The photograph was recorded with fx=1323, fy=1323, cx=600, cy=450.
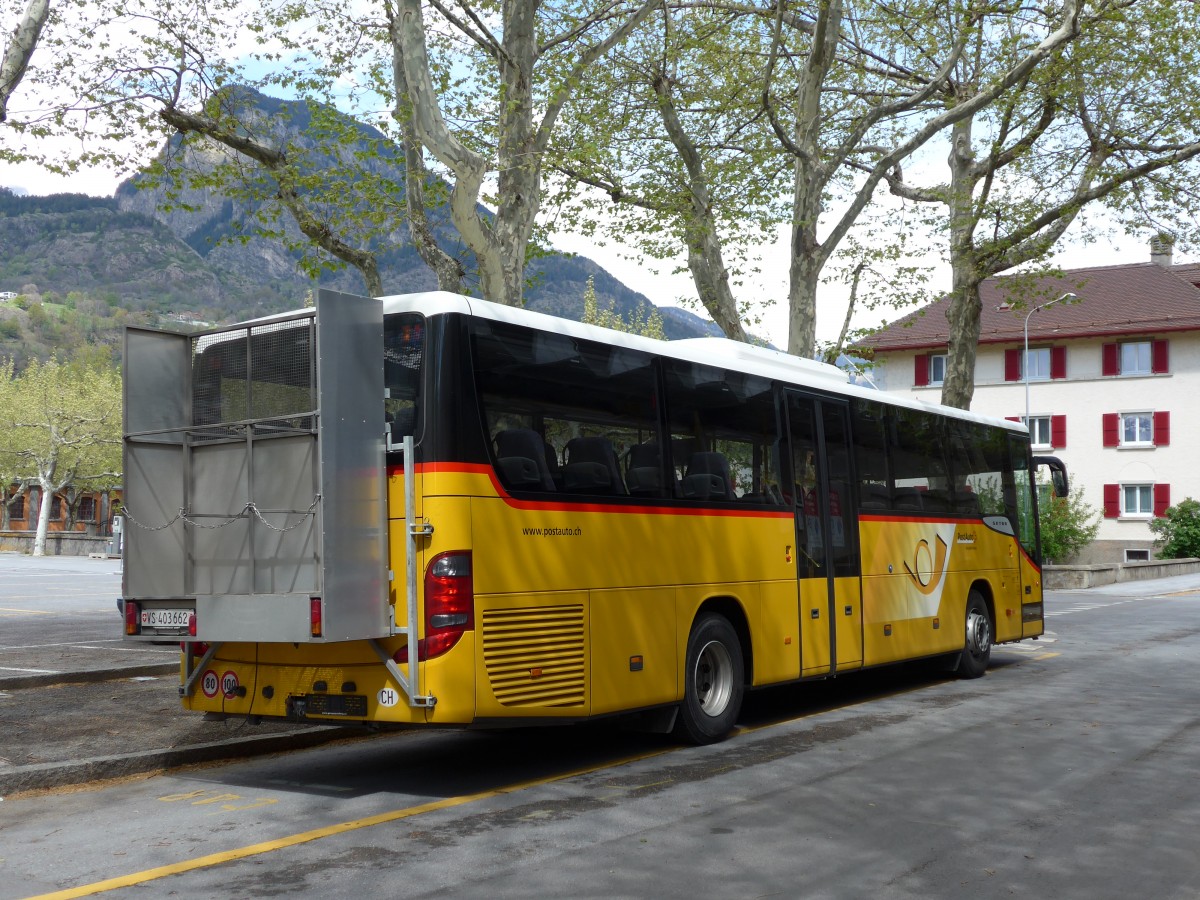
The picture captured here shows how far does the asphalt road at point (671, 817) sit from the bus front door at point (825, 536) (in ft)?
2.42

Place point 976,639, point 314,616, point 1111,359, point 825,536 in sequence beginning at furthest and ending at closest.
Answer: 1. point 1111,359
2. point 976,639
3. point 825,536
4. point 314,616

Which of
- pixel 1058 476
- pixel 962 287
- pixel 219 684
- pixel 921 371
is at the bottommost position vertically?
pixel 219 684

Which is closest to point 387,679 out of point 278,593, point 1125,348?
point 278,593

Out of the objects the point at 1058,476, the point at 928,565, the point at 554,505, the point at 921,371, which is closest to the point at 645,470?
the point at 554,505

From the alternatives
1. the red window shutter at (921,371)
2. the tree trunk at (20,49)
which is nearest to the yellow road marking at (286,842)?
the tree trunk at (20,49)

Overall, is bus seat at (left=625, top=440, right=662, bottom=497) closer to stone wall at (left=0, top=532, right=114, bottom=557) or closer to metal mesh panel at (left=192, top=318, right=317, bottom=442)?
metal mesh panel at (left=192, top=318, right=317, bottom=442)

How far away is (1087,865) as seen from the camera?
6.32 m

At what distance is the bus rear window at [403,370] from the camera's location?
7949 millimetres

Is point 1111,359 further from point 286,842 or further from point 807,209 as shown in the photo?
point 286,842

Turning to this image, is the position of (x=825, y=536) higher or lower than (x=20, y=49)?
lower

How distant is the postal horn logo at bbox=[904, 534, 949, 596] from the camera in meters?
13.7

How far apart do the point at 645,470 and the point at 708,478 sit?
0.91 metres

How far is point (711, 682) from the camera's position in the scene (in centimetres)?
1029

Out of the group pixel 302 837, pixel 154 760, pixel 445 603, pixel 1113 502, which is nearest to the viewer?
pixel 302 837
